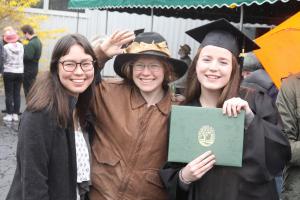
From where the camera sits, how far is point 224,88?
247 centimetres

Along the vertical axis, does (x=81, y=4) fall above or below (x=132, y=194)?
above

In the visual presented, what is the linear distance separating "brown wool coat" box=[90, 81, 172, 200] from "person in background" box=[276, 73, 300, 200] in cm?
73

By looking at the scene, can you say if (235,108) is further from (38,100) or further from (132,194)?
(38,100)

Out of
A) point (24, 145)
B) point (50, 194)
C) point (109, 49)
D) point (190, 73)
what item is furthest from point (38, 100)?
point (190, 73)

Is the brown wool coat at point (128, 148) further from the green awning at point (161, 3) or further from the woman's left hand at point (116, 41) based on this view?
the green awning at point (161, 3)

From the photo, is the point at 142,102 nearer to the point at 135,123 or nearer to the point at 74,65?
the point at 135,123

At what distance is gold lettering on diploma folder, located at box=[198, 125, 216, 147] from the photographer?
2.31 m

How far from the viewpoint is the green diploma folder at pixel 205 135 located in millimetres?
2285

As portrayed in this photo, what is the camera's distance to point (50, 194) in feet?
7.50

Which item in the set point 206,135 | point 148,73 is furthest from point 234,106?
point 148,73

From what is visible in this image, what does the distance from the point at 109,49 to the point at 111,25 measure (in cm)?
1140

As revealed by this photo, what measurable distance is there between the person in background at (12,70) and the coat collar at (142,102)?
6934 mm

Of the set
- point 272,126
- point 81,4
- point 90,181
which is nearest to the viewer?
point 272,126

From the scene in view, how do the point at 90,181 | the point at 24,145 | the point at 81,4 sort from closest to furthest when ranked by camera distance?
the point at 24,145 → the point at 90,181 → the point at 81,4
